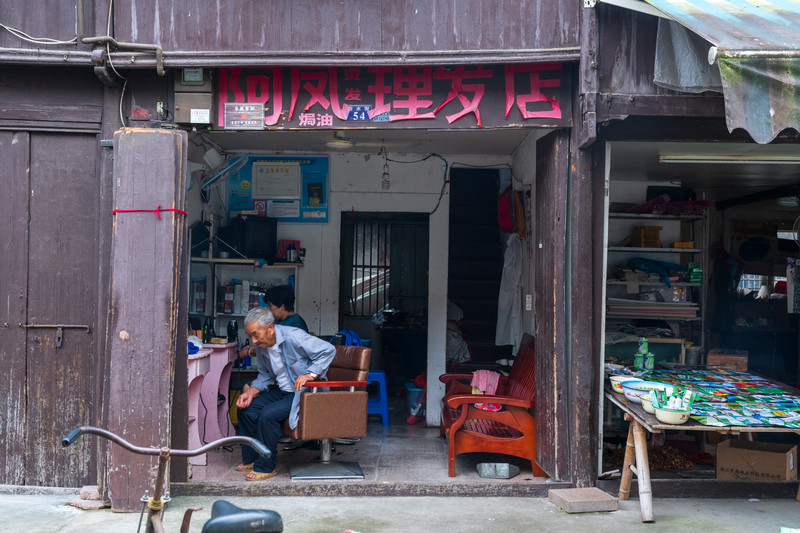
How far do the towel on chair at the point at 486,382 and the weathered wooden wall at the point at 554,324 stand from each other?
80 centimetres

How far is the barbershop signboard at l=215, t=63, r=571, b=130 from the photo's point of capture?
16.1 feet

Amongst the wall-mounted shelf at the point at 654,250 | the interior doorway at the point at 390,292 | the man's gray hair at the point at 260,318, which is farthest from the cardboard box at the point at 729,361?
the man's gray hair at the point at 260,318

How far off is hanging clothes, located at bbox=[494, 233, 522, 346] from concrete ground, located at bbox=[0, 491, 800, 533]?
2.64 meters

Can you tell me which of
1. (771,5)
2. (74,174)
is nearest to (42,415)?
(74,174)

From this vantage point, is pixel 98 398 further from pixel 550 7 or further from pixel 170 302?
pixel 550 7

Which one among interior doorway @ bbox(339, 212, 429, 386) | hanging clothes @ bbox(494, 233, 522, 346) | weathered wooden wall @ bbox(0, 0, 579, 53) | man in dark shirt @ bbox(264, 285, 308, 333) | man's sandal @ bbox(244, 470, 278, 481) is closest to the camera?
weathered wooden wall @ bbox(0, 0, 579, 53)

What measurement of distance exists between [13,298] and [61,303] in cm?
35

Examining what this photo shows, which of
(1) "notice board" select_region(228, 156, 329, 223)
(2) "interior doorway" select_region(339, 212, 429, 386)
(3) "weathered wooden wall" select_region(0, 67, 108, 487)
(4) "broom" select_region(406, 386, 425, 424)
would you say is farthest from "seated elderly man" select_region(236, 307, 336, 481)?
(2) "interior doorway" select_region(339, 212, 429, 386)

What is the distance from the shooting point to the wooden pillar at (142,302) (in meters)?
4.62

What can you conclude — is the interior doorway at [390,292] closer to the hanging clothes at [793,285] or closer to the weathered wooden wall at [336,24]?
the weathered wooden wall at [336,24]

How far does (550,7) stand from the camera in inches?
190

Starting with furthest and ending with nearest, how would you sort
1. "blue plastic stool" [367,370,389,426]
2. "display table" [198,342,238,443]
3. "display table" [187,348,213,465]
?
"blue plastic stool" [367,370,389,426]
"display table" [198,342,238,443]
"display table" [187,348,213,465]

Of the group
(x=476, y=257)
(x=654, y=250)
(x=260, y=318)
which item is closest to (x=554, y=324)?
(x=260, y=318)

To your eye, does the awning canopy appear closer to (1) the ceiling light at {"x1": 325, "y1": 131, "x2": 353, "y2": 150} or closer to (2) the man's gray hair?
(1) the ceiling light at {"x1": 325, "y1": 131, "x2": 353, "y2": 150}
